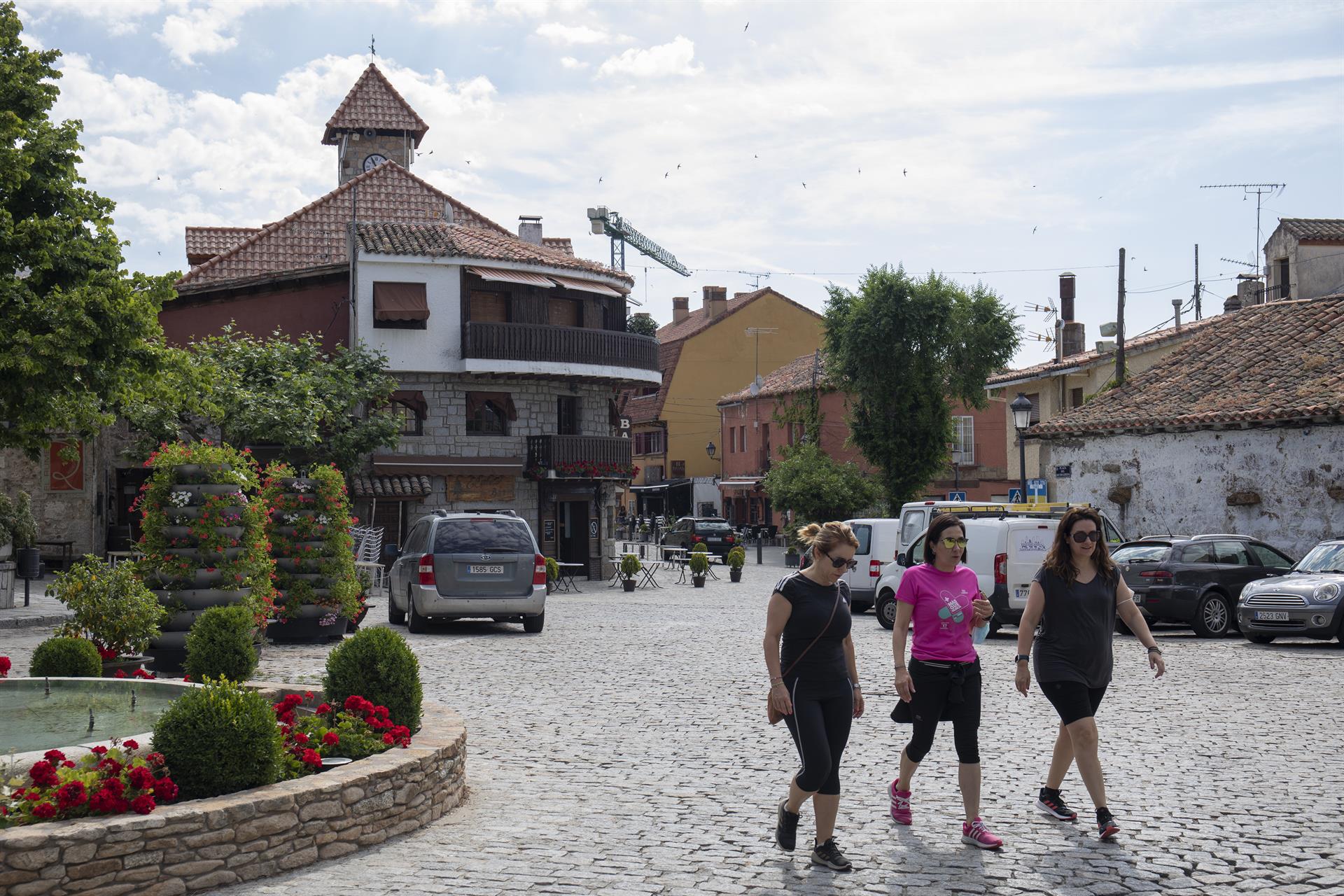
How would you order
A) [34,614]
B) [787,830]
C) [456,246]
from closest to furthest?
[787,830]
[34,614]
[456,246]

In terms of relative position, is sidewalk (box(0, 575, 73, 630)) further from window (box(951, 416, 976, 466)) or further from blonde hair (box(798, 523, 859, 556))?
window (box(951, 416, 976, 466))

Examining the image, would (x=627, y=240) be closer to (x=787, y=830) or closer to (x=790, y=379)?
(x=790, y=379)

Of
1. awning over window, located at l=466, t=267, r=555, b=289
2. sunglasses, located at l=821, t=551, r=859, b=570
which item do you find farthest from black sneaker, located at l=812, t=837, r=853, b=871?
awning over window, located at l=466, t=267, r=555, b=289

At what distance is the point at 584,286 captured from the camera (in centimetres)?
3988

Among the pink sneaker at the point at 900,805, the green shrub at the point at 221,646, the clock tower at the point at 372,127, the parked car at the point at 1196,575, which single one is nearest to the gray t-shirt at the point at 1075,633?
the pink sneaker at the point at 900,805

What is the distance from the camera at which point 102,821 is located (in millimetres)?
6090

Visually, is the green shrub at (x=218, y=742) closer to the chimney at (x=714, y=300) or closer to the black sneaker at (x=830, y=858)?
the black sneaker at (x=830, y=858)

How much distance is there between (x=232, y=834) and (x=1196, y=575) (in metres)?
16.7

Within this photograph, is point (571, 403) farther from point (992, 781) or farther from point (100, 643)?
point (992, 781)

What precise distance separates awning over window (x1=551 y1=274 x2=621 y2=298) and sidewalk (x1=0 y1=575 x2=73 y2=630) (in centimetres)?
1740

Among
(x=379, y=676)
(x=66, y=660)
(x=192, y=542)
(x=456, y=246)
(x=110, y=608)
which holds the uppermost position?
(x=456, y=246)

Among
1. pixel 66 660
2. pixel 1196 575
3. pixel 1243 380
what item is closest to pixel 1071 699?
pixel 66 660

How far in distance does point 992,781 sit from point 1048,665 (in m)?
1.52

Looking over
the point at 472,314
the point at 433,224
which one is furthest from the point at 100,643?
the point at 433,224
